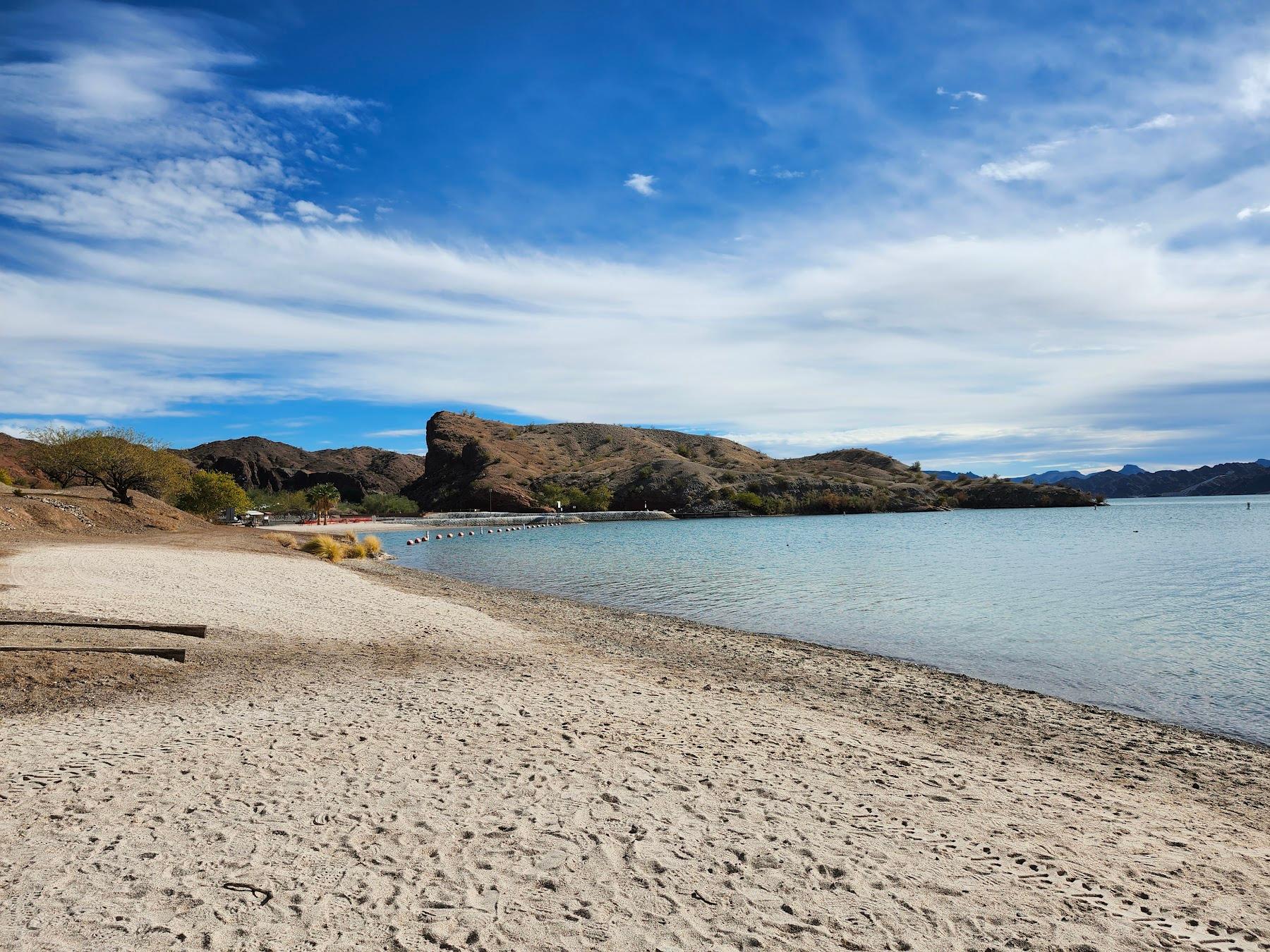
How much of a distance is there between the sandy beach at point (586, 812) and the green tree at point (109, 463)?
1461 inches

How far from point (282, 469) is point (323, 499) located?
113464 millimetres

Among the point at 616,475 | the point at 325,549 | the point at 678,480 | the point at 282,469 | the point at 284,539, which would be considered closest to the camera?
the point at 325,549

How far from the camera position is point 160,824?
5.08 meters

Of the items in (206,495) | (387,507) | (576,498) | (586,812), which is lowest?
(387,507)

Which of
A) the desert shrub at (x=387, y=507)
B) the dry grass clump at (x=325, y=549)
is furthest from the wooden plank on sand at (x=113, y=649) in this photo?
the desert shrub at (x=387, y=507)

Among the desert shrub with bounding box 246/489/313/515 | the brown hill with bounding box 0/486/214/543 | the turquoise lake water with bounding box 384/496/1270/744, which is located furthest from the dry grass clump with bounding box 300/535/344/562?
the desert shrub with bounding box 246/489/313/515

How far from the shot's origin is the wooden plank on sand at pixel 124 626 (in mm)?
10680

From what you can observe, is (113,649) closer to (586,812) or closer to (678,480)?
(586,812)

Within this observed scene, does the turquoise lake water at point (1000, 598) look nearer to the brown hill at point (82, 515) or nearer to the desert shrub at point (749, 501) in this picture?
the brown hill at point (82, 515)

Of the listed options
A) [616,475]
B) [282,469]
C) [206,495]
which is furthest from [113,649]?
[282,469]

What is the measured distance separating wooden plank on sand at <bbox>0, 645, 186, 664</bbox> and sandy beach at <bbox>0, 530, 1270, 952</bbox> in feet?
0.47

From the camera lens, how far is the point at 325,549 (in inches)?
1243

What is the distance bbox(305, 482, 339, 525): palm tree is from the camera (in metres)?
69.1

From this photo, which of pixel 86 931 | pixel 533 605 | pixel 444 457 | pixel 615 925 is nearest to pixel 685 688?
pixel 615 925
